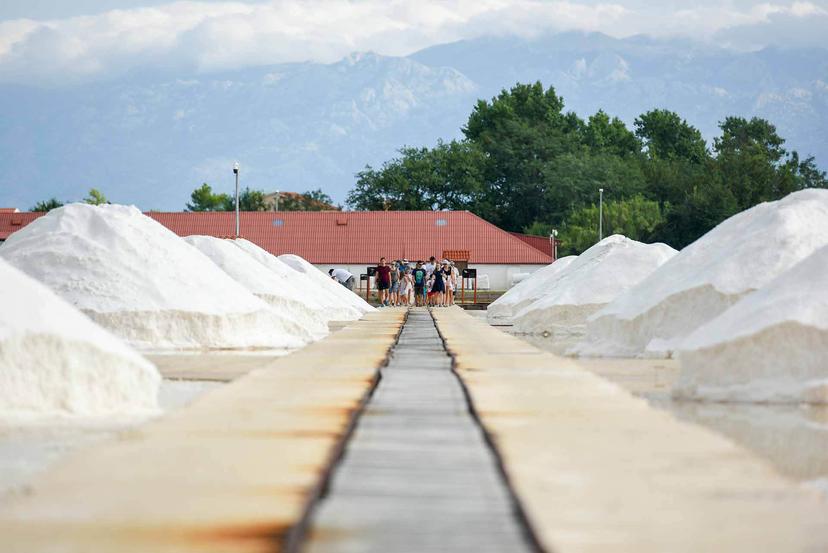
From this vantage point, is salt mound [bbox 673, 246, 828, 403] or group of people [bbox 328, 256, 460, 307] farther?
group of people [bbox 328, 256, 460, 307]

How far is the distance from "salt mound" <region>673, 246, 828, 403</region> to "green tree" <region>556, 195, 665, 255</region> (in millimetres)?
62216

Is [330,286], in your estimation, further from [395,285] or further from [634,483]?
[634,483]

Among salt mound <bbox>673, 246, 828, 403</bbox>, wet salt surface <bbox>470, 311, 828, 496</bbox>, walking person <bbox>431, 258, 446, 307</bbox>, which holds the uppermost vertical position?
walking person <bbox>431, 258, 446, 307</bbox>

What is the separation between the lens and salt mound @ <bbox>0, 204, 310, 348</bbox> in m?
17.5

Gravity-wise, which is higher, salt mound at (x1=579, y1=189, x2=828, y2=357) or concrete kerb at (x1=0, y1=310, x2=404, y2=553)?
salt mound at (x1=579, y1=189, x2=828, y2=357)

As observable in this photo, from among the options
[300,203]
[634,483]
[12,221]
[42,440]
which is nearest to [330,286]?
[42,440]

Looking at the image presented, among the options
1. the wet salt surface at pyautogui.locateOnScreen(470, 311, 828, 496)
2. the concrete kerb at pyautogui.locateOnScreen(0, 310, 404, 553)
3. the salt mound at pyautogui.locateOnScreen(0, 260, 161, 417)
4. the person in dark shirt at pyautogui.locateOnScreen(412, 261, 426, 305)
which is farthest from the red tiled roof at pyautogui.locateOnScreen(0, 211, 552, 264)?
the concrete kerb at pyautogui.locateOnScreen(0, 310, 404, 553)

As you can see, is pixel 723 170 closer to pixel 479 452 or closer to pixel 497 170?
pixel 497 170

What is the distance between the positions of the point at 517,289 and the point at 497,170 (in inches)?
2207

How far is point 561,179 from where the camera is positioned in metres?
89.6

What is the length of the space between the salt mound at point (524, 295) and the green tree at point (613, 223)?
33557 mm

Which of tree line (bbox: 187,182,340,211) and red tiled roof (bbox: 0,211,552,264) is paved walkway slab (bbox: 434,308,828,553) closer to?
red tiled roof (bbox: 0,211,552,264)

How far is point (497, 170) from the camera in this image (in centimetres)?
9600

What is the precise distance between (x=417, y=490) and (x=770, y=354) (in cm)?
672
